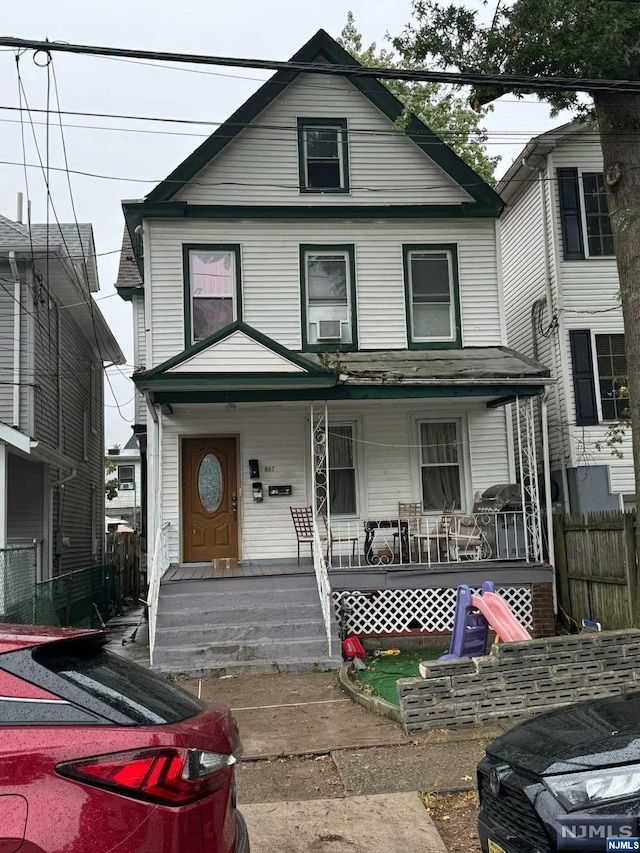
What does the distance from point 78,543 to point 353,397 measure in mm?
11077

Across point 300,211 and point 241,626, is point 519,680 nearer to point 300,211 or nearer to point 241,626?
point 241,626

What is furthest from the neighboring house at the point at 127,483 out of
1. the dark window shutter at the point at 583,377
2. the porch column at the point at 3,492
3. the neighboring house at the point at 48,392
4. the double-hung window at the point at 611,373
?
the double-hung window at the point at 611,373

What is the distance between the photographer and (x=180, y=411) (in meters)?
13.6

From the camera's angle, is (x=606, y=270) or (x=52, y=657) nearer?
(x=52, y=657)

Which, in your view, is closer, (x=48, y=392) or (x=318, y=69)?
(x=318, y=69)

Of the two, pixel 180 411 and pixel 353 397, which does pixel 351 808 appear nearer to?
pixel 353 397

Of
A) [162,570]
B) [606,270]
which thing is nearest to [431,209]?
Answer: [606,270]

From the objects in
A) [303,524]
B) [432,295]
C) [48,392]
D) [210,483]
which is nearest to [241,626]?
[303,524]

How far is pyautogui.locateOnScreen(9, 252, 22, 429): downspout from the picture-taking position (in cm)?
1445

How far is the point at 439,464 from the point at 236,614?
16.3 feet

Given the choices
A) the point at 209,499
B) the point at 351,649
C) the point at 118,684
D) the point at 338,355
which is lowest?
the point at 351,649

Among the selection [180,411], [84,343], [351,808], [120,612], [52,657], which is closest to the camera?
[52,657]

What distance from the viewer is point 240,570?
12.6m

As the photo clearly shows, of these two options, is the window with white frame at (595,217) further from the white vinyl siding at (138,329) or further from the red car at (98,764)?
the red car at (98,764)
